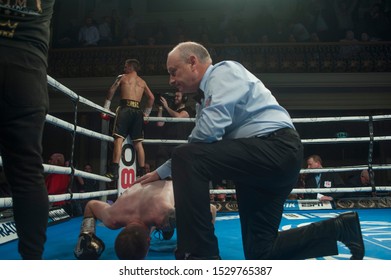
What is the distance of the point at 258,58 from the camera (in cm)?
700

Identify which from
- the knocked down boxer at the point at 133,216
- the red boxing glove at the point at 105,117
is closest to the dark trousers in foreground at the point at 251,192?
the knocked down boxer at the point at 133,216

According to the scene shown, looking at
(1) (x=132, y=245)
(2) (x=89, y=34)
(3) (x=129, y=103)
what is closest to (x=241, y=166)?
(1) (x=132, y=245)

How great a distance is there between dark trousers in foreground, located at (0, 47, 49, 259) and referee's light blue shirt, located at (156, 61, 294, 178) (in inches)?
18.9

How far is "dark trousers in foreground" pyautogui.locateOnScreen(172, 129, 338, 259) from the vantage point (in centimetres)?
99

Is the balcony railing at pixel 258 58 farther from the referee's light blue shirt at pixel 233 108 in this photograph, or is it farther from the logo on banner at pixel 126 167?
the referee's light blue shirt at pixel 233 108

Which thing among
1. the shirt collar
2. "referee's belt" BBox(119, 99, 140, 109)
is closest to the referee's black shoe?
the shirt collar

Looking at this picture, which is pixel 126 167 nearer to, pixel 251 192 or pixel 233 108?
pixel 251 192

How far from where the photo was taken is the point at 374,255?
4.37ft

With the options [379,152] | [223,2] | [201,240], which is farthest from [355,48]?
[201,240]

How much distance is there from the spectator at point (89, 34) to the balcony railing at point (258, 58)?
11.0 inches

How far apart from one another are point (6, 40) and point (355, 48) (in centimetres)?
727

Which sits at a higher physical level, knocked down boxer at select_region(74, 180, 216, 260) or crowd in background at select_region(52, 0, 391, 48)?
crowd in background at select_region(52, 0, 391, 48)

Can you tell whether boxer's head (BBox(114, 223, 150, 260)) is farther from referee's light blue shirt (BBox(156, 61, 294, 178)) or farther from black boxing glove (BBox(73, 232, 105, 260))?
referee's light blue shirt (BBox(156, 61, 294, 178))

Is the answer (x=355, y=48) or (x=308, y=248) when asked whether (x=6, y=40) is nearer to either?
(x=308, y=248)
